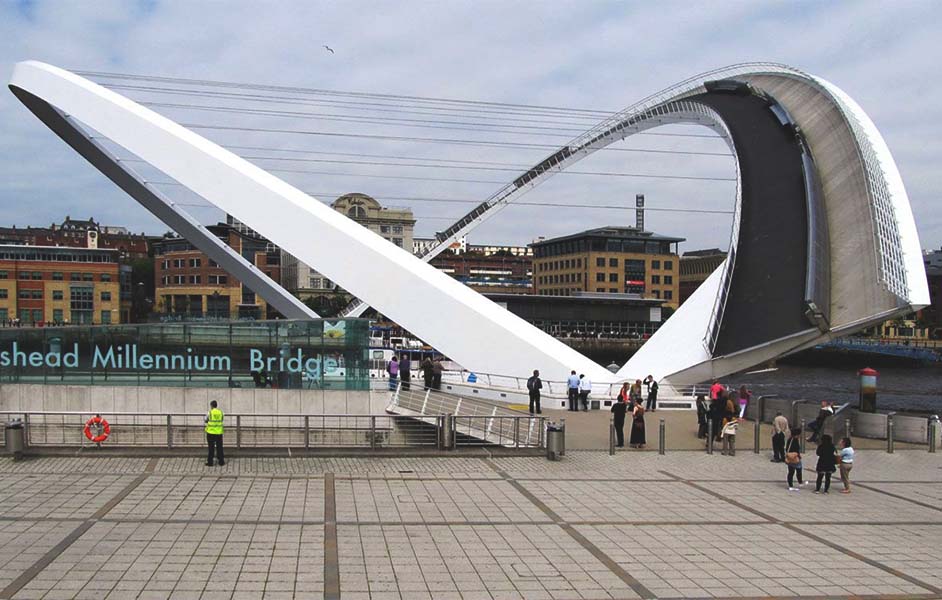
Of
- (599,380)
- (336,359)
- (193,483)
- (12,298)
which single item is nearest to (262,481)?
(193,483)

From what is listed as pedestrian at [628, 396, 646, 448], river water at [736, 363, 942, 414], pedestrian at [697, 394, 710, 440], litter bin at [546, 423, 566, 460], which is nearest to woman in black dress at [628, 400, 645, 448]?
pedestrian at [628, 396, 646, 448]

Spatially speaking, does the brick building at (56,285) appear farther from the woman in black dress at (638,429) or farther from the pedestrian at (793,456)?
the pedestrian at (793,456)

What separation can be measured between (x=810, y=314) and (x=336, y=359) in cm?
1473

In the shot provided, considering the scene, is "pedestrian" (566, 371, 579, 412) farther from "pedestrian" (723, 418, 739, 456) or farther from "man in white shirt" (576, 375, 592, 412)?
"pedestrian" (723, 418, 739, 456)

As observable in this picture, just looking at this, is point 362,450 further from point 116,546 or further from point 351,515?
point 116,546

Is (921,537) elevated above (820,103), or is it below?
below

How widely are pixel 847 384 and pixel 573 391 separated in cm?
4475

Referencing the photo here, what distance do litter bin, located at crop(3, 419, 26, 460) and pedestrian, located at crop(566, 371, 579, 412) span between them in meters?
14.9

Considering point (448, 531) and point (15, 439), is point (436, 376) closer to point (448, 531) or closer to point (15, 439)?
point (15, 439)

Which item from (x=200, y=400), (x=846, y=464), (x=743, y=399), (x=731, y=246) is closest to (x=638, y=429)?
(x=846, y=464)

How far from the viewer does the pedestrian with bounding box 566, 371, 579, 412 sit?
25.7m

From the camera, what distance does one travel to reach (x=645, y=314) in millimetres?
104250

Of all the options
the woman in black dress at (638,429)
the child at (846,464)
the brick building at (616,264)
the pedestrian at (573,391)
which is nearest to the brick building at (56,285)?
the brick building at (616,264)

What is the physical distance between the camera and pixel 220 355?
22.1m
